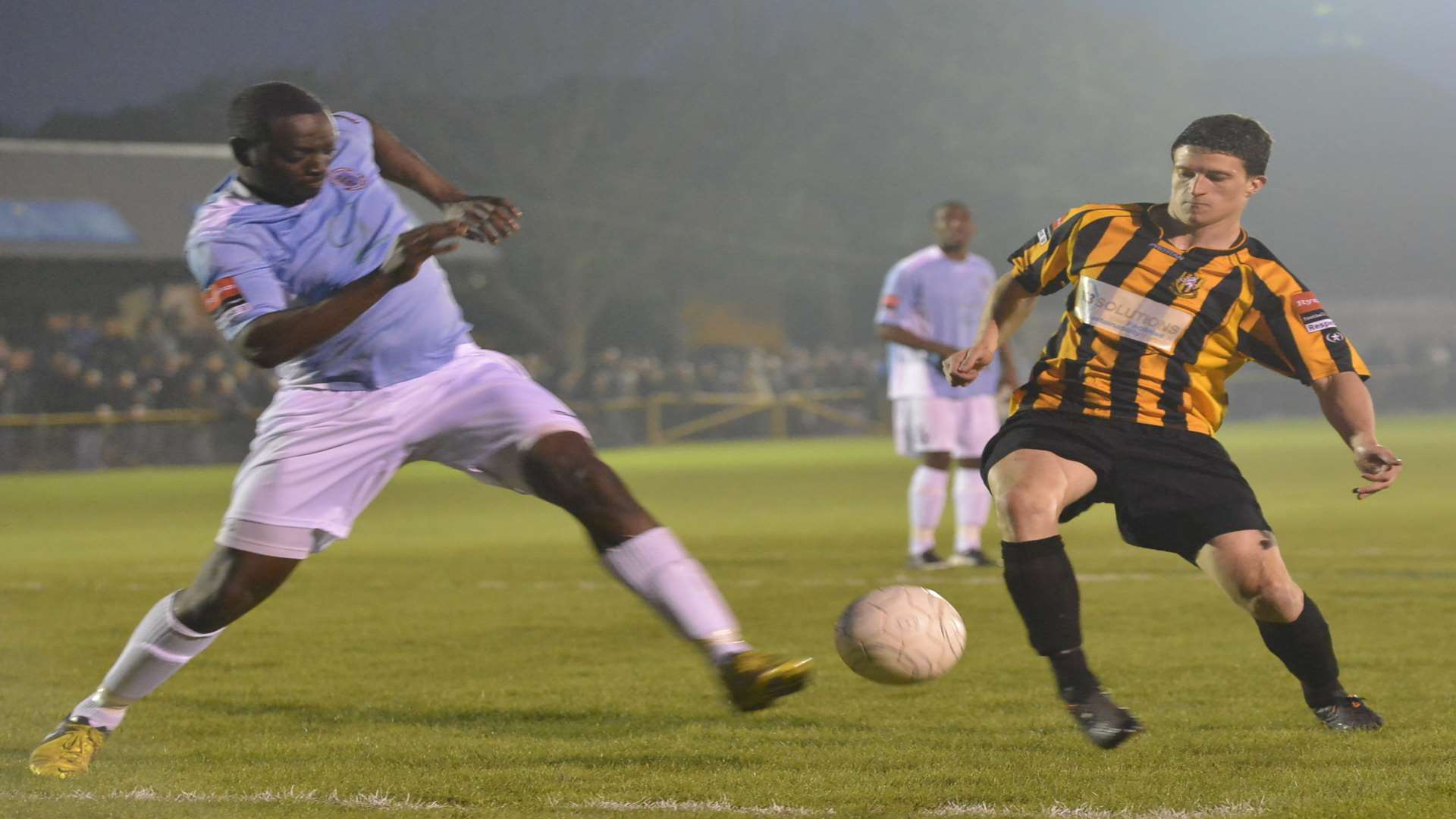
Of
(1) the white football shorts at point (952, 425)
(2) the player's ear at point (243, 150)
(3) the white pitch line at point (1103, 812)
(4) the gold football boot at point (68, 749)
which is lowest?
(1) the white football shorts at point (952, 425)

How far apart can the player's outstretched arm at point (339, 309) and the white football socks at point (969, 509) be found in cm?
681

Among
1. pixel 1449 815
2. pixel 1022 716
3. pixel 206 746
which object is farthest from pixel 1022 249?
pixel 206 746

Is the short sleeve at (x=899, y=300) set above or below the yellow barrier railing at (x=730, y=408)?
above

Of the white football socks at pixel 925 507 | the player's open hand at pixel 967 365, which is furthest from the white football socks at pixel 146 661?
the white football socks at pixel 925 507

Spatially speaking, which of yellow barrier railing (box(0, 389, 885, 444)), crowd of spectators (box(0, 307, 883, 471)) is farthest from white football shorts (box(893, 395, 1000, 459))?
yellow barrier railing (box(0, 389, 885, 444))

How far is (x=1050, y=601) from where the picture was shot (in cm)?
503

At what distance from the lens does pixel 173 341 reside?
2620 cm

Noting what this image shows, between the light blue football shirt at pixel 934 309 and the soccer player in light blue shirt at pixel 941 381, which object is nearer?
the soccer player in light blue shirt at pixel 941 381

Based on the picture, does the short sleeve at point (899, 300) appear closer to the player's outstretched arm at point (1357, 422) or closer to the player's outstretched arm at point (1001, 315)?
the player's outstretched arm at point (1001, 315)

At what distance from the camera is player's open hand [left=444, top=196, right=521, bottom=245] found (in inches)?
179

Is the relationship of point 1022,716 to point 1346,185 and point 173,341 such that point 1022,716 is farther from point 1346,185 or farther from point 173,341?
point 1346,185

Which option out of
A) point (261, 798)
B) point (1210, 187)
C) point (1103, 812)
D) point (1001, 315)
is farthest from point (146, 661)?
point (1210, 187)

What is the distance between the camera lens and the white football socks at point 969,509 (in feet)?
35.6

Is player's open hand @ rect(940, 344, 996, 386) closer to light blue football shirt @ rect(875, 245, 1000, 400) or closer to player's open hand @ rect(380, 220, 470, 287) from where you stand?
player's open hand @ rect(380, 220, 470, 287)
